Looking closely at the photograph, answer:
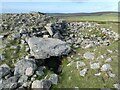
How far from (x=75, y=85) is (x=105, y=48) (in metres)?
5.86

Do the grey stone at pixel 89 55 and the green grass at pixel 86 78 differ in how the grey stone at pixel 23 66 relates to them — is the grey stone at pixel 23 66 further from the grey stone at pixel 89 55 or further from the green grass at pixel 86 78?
the grey stone at pixel 89 55

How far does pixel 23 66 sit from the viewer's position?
22328mm

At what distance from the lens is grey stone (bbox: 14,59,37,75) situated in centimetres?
2205

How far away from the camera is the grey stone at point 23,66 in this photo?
2205 centimetres

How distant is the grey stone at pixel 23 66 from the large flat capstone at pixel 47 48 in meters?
1.29

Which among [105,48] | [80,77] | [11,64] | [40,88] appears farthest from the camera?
[105,48]

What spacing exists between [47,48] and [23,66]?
2.94 metres

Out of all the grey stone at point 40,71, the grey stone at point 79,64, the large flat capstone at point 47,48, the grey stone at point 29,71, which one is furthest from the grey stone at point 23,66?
the grey stone at point 79,64

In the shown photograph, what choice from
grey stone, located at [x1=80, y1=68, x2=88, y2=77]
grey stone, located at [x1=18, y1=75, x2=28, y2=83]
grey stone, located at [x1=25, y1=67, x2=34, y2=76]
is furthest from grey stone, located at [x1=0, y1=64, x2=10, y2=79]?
grey stone, located at [x1=80, y1=68, x2=88, y2=77]

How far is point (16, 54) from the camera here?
82.0 ft

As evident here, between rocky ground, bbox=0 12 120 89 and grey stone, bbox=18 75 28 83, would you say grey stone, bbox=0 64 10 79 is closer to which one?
rocky ground, bbox=0 12 120 89

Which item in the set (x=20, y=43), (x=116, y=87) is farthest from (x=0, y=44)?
(x=116, y=87)

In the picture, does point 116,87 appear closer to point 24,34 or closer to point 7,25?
point 24,34

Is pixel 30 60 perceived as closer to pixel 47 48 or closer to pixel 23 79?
A: pixel 47 48
